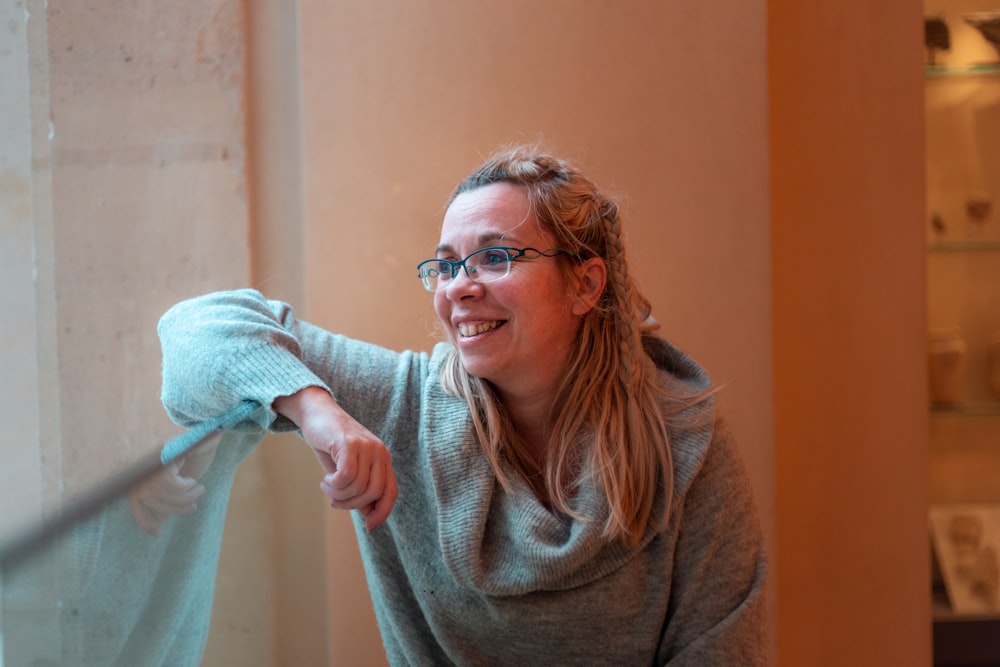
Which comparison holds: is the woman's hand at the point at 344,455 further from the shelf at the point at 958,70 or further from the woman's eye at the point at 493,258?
the shelf at the point at 958,70

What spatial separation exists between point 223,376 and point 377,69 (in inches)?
34.1

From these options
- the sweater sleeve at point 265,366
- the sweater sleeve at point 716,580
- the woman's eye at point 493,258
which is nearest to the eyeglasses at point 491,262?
the woman's eye at point 493,258

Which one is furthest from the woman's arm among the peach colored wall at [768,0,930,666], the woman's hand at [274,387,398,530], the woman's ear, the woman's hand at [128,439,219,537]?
the peach colored wall at [768,0,930,666]

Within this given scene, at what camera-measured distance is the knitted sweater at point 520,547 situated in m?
1.43


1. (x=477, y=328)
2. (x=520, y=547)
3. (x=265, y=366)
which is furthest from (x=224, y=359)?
(x=520, y=547)

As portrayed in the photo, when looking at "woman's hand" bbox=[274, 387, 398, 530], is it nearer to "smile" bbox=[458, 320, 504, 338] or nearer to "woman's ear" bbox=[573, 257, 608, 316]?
"smile" bbox=[458, 320, 504, 338]

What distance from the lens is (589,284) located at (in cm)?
155

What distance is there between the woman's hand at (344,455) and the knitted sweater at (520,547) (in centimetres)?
12

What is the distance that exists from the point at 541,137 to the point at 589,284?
1.59 feet

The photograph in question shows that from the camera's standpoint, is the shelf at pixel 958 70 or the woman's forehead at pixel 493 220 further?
the shelf at pixel 958 70

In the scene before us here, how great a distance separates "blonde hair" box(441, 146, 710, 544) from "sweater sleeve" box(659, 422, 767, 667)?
0.24ft

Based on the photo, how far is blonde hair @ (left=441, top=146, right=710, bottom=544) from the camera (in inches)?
58.0

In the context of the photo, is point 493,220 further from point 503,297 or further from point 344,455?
point 344,455

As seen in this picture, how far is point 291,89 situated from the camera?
1978 millimetres
